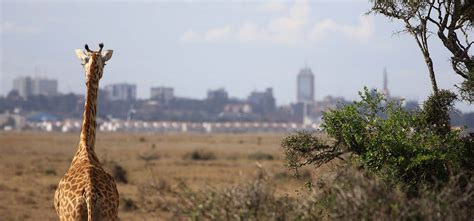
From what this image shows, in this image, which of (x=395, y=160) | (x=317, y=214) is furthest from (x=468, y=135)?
(x=317, y=214)

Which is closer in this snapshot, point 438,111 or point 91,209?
point 91,209

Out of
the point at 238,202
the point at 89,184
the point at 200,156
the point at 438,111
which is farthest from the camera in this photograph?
the point at 200,156

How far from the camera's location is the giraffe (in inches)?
454

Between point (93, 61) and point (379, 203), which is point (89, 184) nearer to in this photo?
point (93, 61)

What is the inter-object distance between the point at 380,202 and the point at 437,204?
1.64 ft

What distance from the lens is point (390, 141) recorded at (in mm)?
13422

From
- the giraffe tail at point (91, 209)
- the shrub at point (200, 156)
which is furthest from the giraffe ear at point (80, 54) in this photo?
the shrub at point (200, 156)

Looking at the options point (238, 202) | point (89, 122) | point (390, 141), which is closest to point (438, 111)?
point (390, 141)

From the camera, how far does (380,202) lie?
8.86 meters

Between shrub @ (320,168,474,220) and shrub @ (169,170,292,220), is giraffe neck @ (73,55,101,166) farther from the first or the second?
shrub @ (320,168,474,220)

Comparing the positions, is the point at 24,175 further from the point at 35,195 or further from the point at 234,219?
the point at 234,219

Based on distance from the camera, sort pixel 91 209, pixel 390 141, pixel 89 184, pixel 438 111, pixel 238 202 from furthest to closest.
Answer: pixel 438 111 < pixel 390 141 < pixel 89 184 < pixel 91 209 < pixel 238 202

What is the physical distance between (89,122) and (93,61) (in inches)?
30.4

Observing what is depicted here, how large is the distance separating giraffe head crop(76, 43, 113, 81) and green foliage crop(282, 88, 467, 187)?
9.20 feet
